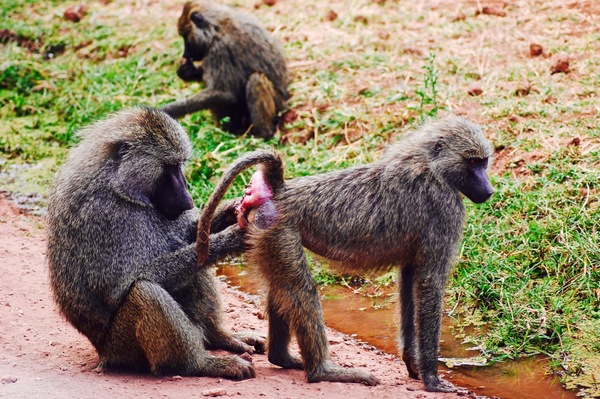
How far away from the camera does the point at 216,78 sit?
27.5ft

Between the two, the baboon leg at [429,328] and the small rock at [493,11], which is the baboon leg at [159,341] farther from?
the small rock at [493,11]

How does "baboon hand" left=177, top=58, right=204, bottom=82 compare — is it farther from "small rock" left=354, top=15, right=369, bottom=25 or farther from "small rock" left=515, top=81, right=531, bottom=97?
"small rock" left=515, top=81, right=531, bottom=97

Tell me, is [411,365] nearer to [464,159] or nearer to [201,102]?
[464,159]

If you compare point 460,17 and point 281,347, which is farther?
point 460,17

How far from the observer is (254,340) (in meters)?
4.93

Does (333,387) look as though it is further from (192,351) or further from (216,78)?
(216,78)

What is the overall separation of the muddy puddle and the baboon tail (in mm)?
368

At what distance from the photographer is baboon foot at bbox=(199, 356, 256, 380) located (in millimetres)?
4285

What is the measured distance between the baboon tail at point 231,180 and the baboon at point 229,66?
12.5 ft

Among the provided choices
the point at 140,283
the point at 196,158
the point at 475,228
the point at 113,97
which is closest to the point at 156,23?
the point at 113,97

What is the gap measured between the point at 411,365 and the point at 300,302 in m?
0.76

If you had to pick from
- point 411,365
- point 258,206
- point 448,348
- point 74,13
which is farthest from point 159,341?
point 74,13

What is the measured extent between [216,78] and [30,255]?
288cm

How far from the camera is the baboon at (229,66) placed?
829 centimetres
